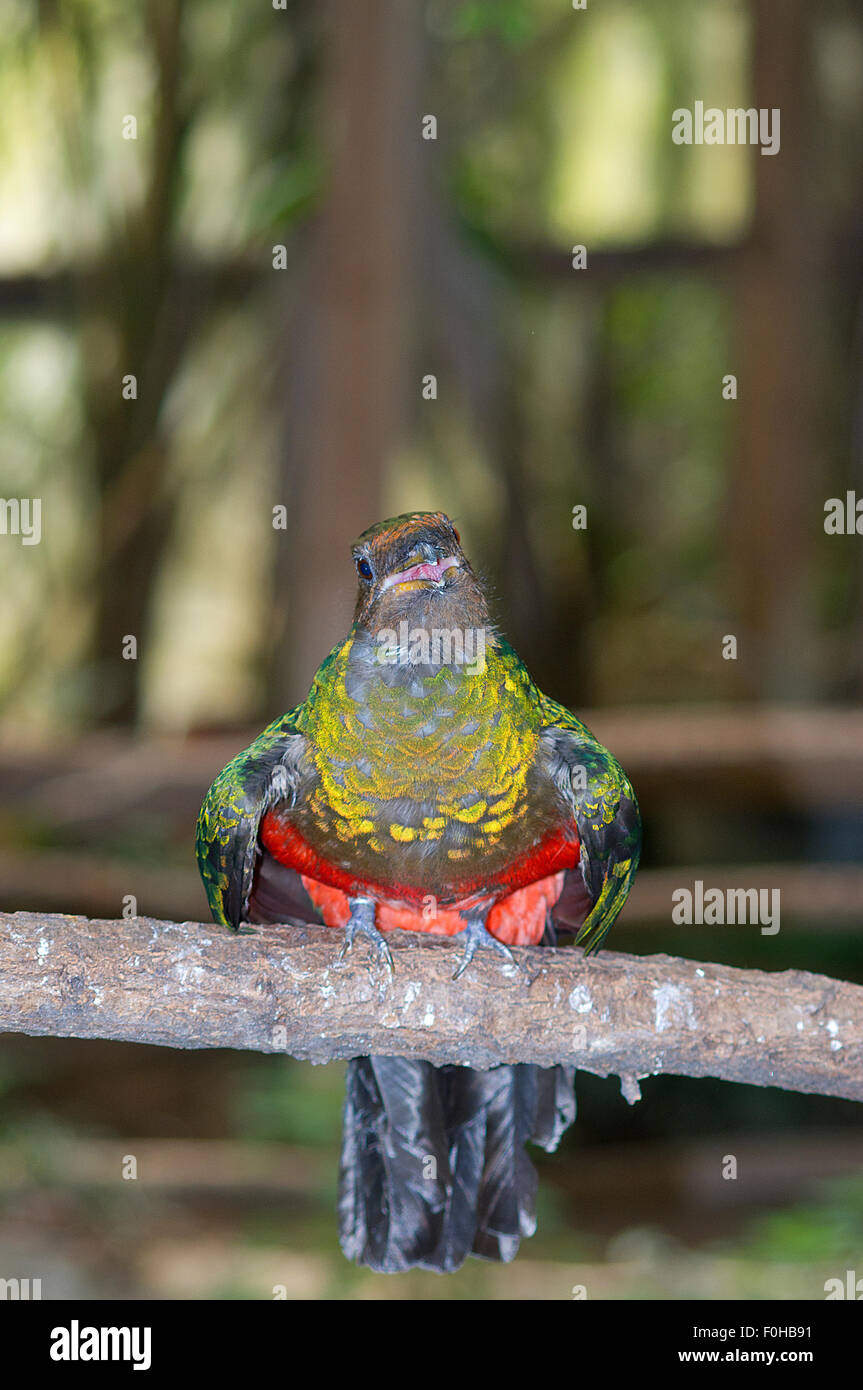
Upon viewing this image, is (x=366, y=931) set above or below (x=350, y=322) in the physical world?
below

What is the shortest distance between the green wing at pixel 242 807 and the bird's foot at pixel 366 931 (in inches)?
10.2

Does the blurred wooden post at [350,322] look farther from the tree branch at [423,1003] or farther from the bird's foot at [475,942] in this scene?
the tree branch at [423,1003]

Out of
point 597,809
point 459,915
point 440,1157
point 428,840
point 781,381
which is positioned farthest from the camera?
point 781,381

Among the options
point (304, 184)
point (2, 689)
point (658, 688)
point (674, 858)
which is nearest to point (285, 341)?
point (304, 184)

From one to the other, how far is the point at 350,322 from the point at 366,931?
3286mm

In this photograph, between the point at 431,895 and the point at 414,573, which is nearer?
the point at 414,573

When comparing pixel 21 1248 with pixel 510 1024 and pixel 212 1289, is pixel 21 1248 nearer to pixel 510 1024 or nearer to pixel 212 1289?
pixel 212 1289

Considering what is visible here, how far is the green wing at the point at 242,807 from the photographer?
258cm

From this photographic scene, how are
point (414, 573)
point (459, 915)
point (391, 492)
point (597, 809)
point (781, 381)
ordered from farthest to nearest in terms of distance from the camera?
point (781, 381), point (391, 492), point (459, 915), point (597, 809), point (414, 573)

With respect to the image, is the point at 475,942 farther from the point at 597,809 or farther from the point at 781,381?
the point at 781,381

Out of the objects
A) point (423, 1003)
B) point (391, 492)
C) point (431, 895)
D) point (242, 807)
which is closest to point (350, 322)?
point (391, 492)

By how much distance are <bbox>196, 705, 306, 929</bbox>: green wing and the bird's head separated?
16.1 inches

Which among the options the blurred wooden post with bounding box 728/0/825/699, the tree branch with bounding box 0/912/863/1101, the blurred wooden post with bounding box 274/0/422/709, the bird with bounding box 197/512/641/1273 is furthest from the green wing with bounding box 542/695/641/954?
the blurred wooden post with bounding box 728/0/825/699

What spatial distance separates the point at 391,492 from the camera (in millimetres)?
5000
